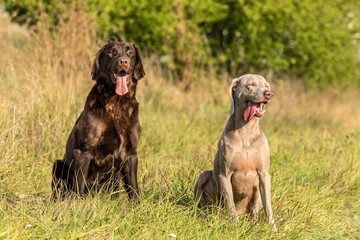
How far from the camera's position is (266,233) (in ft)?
17.9

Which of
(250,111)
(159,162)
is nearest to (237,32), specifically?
(159,162)

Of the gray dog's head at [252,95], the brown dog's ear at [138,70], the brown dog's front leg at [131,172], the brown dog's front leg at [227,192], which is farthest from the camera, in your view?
the brown dog's ear at [138,70]

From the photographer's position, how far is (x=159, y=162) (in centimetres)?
759

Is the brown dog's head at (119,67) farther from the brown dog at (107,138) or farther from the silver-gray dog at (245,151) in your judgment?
the silver-gray dog at (245,151)

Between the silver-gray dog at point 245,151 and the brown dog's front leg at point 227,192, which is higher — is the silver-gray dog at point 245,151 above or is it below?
above

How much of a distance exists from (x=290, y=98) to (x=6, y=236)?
363 inches

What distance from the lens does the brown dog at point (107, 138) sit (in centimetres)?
628

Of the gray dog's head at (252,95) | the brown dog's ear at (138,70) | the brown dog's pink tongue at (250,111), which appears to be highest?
the brown dog's ear at (138,70)

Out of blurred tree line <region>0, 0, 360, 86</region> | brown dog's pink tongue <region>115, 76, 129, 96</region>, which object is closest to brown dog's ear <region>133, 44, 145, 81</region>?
brown dog's pink tongue <region>115, 76, 129, 96</region>

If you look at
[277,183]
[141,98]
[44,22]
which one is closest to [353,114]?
[141,98]

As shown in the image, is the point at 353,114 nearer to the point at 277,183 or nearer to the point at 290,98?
the point at 290,98

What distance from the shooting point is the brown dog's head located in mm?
6320

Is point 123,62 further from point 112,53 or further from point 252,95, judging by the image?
point 252,95

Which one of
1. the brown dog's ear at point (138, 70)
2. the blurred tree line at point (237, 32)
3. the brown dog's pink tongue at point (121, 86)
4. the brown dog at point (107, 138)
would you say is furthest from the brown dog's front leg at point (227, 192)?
the blurred tree line at point (237, 32)
